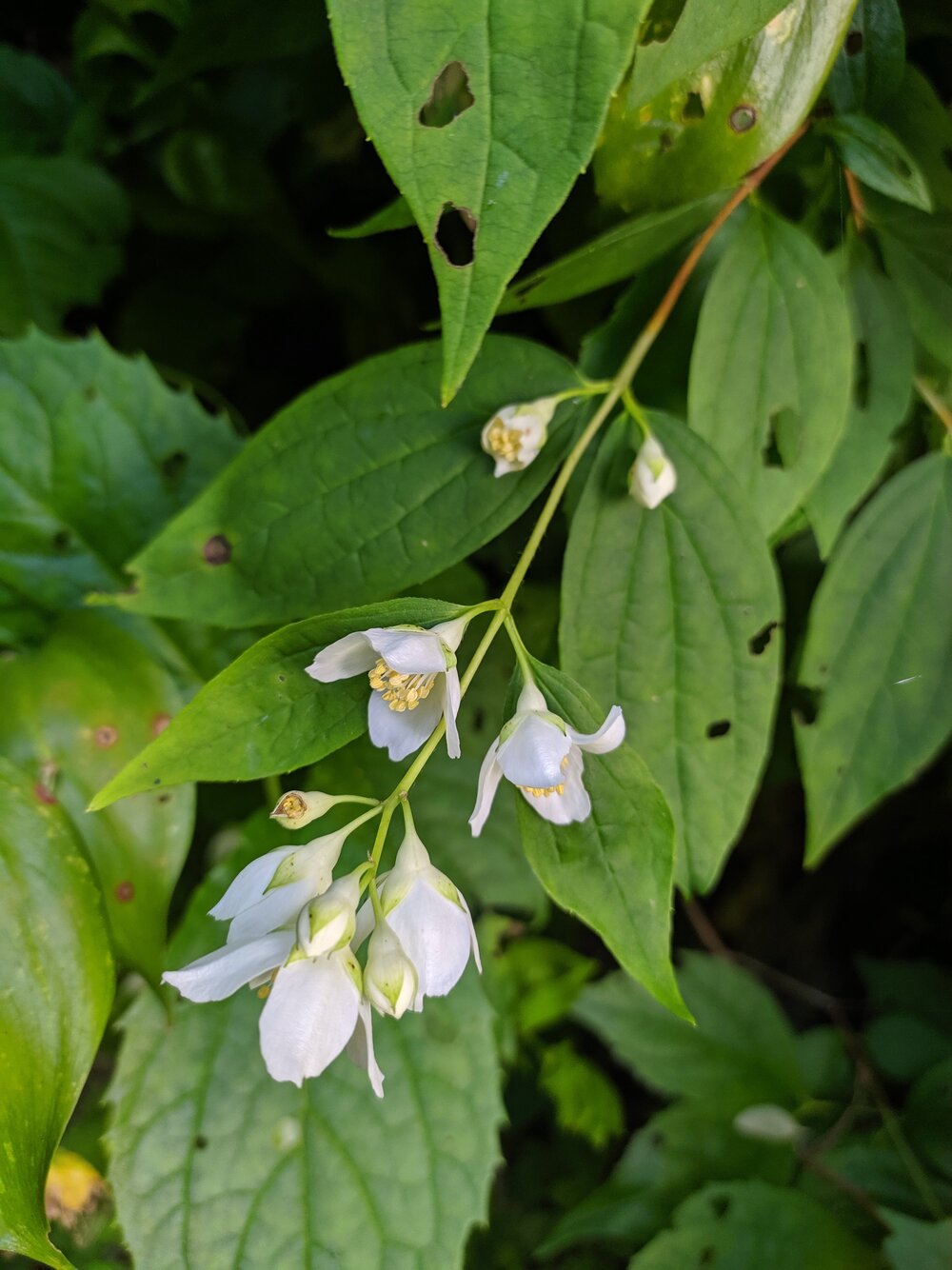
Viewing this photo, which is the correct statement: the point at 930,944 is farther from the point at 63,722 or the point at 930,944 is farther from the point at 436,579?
the point at 63,722

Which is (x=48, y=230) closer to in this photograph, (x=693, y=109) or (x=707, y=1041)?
(x=693, y=109)

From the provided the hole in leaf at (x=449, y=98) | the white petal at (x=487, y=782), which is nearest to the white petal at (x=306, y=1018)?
the white petal at (x=487, y=782)

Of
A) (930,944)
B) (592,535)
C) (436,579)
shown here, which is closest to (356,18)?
(592,535)

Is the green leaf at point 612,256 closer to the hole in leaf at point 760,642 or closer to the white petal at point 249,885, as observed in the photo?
the hole in leaf at point 760,642

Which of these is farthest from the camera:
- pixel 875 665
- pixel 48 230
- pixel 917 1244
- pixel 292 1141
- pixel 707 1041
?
pixel 707 1041

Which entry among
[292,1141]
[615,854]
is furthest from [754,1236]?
[615,854]

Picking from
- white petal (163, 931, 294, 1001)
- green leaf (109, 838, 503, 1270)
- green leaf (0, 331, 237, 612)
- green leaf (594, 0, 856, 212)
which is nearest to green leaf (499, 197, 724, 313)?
green leaf (594, 0, 856, 212)

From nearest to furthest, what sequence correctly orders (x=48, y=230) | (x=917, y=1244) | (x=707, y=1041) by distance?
1. (x=917, y=1244)
2. (x=48, y=230)
3. (x=707, y=1041)
